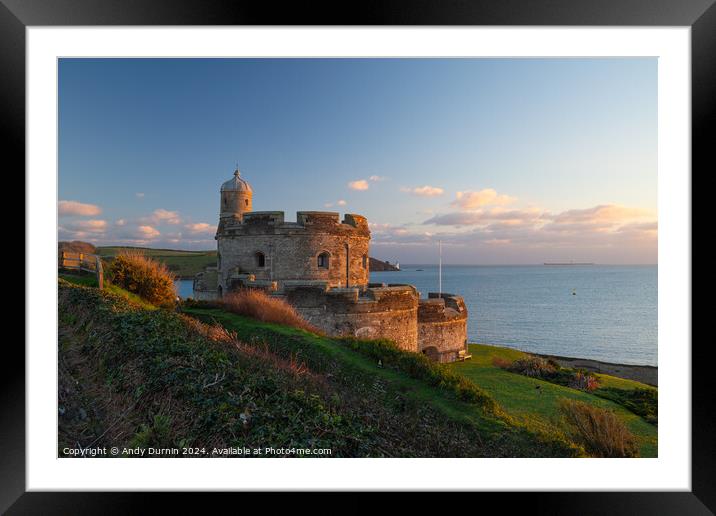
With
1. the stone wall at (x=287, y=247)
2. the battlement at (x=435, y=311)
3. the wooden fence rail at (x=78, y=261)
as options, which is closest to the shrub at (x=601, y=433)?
the battlement at (x=435, y=311)

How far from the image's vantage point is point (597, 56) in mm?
4277

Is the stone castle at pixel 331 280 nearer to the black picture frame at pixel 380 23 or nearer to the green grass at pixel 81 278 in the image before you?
the green grass at pixel 81 278

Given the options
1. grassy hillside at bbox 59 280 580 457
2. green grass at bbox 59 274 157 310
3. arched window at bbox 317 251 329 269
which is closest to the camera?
grassy hillside at bbox 59 280 580 457

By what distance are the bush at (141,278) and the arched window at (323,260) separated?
5.69 meters

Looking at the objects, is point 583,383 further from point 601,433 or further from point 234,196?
point 234,196

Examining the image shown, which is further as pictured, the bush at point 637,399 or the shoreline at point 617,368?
the shoreline at point 617,368

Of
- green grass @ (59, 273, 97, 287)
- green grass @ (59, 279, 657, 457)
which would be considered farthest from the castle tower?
green grass @ (59, 279, 657, 457)

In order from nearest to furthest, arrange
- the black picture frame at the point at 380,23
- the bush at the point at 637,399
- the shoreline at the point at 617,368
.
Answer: the black picture frame at the point at 380,23 → the bush at the point at 637,399 → the shoreline at the point at 617,368

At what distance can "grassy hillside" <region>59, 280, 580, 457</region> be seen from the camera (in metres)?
4.04

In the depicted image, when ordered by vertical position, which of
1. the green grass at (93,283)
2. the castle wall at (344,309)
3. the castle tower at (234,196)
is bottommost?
the castle wall at (344,309)

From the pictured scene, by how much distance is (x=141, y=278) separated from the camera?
11055 mm

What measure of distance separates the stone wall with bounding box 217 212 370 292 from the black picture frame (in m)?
10.4

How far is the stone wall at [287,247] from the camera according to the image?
1434 cm

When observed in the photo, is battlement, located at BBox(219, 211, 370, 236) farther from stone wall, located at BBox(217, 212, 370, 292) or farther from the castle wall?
the castle wall
